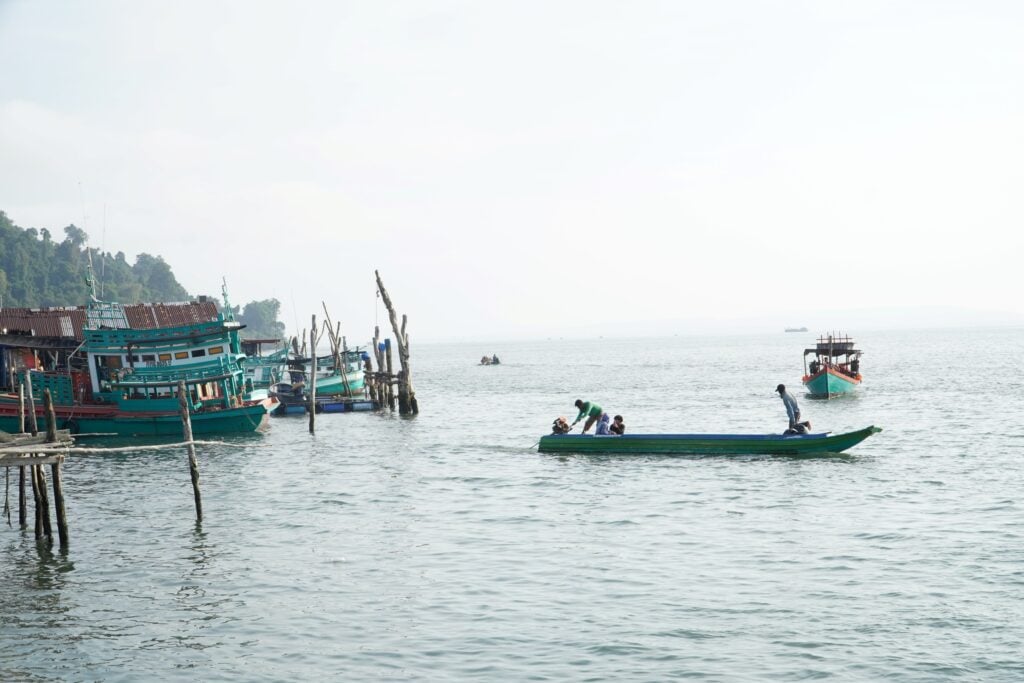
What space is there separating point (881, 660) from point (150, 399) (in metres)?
37.2

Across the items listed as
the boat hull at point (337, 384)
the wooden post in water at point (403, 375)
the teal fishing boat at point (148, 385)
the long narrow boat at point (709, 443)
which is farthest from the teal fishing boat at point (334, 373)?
the long narrow boat at point (709, 443)

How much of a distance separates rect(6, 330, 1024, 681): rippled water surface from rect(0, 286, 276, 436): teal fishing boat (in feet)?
23.6

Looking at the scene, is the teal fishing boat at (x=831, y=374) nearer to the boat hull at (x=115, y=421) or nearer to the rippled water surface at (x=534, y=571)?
the rippled water surface at (x=534, y=571)

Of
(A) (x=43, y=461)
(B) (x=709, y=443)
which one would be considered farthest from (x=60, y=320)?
(B) (x=709, y=443)

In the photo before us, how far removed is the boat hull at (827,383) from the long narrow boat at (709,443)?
31.5m

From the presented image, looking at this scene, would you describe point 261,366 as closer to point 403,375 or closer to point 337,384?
point 337,384

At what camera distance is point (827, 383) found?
213 feet

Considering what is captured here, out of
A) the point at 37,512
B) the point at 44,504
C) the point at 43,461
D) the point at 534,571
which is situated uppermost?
the point at 43,461

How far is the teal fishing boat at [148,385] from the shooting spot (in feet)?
146

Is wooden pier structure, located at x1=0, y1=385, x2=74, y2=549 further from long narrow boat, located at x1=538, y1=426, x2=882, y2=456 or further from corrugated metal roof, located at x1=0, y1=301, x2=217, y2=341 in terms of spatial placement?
corrugated metal roof, located at x1=0, y1=301, x2=217, y2=341

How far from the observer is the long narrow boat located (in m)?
33.4

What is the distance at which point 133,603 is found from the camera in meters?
18.2

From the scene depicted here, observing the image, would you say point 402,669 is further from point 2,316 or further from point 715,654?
point 2,316

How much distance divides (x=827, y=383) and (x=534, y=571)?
49.3m
